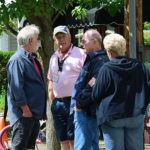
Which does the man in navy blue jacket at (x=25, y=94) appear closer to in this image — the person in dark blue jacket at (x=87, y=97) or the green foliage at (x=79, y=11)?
the person in dark blue jacket at (x=87, y=97)

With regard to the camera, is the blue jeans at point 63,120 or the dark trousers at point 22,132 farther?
the blue jeans at point 63,120

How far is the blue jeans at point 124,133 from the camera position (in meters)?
3.88

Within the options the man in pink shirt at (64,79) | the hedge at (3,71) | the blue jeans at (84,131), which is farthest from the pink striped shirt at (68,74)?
the hedge at (3,71)

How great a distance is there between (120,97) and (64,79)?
1.08 metres

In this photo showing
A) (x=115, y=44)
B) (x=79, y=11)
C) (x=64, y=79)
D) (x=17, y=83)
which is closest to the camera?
(x=115, y=44)

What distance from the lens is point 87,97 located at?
14.0 ft

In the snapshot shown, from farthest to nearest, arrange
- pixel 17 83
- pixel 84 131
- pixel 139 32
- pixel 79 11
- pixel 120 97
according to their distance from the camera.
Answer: pixel 79 11
pixel 139 32
pixel 84 131
pixel 17 83
pixel 120 97

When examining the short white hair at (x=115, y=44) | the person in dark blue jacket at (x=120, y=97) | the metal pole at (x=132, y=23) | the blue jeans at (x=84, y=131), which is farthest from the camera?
the metal pole at (x=132, y=23)

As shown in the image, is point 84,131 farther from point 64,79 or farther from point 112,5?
point 112,5

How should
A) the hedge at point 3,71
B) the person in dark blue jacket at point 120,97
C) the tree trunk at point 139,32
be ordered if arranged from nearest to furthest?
the person in dark blue jacket at point 120,97, the tree trunk at point 139,32, the hedge at point 3,71

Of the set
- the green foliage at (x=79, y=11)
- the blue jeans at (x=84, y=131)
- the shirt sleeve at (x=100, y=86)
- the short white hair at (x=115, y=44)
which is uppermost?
the green foliage at (x=79, y=11)

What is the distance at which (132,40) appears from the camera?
5141 mm

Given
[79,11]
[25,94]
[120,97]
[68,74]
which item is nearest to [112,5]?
[79,11]

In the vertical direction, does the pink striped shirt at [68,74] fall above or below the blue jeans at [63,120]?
above
